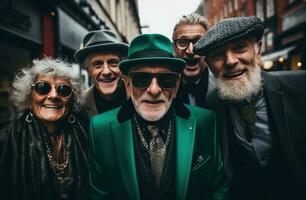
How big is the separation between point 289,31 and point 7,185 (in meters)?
16.1

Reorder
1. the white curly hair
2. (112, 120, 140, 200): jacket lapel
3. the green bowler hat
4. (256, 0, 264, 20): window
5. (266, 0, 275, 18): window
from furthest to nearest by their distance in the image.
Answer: (256, 0, 264, 20): window → (266, 0, 275, 18): window → the white curly hair → the green bowler hat → (112, 120, 140, 200): jacket lapel

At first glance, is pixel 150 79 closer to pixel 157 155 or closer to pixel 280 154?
pixel 157 155

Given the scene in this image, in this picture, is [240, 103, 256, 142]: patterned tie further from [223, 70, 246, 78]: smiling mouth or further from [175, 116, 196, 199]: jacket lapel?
[175, 116, 196, 199]: jacket lapel

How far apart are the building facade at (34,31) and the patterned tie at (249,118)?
1.79 meters

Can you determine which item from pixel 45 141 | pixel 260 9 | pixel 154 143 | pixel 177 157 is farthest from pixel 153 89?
pixel 260 9

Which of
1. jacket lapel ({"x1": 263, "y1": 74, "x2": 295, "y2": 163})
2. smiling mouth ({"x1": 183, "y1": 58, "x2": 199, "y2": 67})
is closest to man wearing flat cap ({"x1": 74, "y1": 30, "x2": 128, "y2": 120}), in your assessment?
smiling mouth ({"x1": 183, "y1": 58, "x2": 199, "y2": 67})

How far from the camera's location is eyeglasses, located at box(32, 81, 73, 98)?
8.65 ft

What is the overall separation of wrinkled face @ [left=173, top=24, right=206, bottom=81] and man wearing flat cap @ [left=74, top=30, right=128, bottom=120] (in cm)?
54

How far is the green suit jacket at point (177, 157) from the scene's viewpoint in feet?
7.32

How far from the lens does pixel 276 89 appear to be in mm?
2539

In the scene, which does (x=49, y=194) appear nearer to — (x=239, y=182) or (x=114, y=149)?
(x=114, y=149)

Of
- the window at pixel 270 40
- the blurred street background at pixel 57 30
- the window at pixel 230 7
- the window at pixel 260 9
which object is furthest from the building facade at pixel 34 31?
the window at pixel 230 7

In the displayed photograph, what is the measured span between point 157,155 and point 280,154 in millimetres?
912

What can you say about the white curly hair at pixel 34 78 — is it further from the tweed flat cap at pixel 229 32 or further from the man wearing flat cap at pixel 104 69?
the tweed flat cap at pixel 229 32
